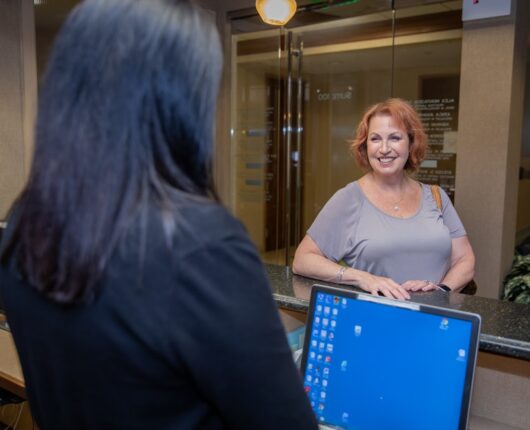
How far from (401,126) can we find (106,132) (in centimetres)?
153

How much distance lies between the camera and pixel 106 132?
0.57m

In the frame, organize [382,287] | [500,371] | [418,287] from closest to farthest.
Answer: [500,371]
[382,287]
[418,287]

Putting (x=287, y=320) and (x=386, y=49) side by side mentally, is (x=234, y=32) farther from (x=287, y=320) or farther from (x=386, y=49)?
(x=287, y=320)

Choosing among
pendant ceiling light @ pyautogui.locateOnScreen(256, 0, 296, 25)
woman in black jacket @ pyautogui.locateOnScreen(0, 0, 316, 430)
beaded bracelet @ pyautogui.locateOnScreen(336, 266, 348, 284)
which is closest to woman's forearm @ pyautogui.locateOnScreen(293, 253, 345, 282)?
beaded bracelet @ pyautogui.locateOnScreen(336, 266, 348, 284)

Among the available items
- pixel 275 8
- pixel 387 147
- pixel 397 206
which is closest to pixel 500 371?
pixel 397 206

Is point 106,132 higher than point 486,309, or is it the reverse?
point 106,132

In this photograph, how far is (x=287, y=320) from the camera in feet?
4.62

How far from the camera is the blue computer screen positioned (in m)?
0.93

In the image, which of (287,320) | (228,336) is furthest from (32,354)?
(287,320)

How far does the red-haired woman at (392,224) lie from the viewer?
5.94 ft

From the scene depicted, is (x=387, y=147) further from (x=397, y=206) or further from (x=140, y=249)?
(x=140, y=249)

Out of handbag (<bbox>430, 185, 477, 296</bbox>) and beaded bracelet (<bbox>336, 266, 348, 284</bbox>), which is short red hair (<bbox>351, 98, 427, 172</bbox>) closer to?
handbag (<bbox>430, 185, 477, 296</bbox>)

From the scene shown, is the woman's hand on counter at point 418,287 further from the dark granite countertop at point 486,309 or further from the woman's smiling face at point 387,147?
the woman's smiling face at point 387,147

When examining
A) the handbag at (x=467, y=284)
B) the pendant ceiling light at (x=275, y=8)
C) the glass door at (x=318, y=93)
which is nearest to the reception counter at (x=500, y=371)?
the handbag at (x=467, y=284)
